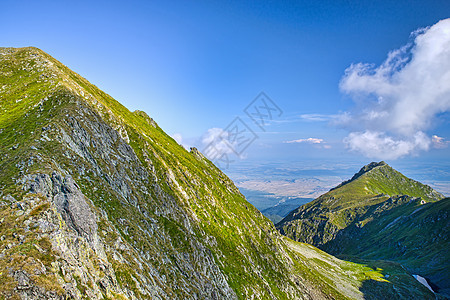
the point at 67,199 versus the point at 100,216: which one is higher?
the point at 67,199

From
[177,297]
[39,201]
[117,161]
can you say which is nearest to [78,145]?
[117,161]

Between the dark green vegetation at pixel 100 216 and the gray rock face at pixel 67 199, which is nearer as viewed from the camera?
the dark green vegetation at pixel 100 216

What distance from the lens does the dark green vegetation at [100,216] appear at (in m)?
22.1

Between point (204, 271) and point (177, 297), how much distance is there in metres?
19.6

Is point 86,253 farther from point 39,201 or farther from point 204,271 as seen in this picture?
point 204,271

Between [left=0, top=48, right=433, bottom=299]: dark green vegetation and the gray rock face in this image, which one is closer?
[left=0, top=48, right=433, bottom=299]: dark green vegetation

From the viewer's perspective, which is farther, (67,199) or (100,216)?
(100,216)

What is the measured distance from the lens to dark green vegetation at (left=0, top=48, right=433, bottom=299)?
22.1 m

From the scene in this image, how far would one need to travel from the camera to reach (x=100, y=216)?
33.8 metres

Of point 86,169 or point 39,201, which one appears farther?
point 86,169

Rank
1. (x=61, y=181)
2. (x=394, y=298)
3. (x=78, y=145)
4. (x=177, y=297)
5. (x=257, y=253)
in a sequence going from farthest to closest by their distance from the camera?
1. (x=394, y=298)
2. (x=257, y=253)
3. (x=78, y=145)
4. (x=177, y=297)
5. (x=61, y=181)

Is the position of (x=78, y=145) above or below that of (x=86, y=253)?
above

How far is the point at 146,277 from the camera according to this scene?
33781mm

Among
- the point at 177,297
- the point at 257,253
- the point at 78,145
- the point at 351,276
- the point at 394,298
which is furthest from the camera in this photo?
the point at 351,276
